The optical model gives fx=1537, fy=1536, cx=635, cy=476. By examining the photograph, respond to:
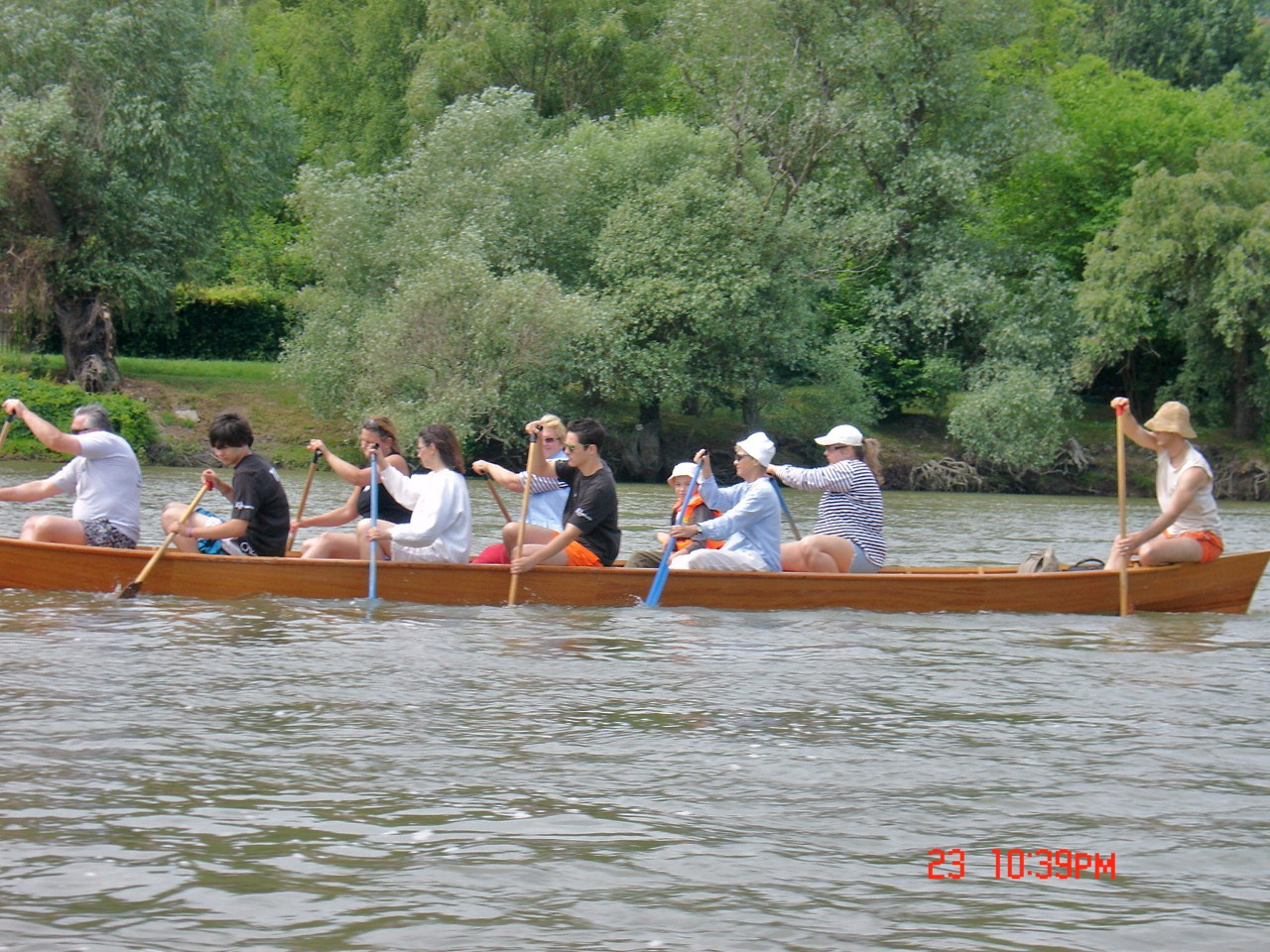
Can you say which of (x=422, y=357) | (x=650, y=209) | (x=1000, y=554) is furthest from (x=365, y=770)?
(x=650, y=209)

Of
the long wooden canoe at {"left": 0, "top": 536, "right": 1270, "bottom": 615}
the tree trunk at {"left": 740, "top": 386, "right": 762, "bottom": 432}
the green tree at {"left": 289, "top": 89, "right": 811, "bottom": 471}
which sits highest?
the green tree at {"left": 289, "top": 89, "right": 811, "bottom": 471}

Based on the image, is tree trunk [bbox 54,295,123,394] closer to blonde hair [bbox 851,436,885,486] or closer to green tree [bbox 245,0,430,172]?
green tree [bbox 245,0,430,172]

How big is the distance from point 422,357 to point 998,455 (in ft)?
39.7

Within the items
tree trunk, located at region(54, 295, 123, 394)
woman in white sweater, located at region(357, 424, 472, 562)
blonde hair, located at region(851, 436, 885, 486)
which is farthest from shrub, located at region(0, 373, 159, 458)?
blonde hair, located at region(851, 436, 885, 486)

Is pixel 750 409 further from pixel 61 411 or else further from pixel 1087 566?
pixel 1087 566

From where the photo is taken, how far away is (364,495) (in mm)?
10891

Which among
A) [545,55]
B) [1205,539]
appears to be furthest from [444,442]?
[545,55]

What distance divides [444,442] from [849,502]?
2880mm

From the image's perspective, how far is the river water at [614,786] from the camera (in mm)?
4379

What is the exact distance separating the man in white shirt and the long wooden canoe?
218mm

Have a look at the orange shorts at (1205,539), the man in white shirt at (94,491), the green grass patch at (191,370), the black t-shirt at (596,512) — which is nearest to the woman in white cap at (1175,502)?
the orange shorts at (1205,539)

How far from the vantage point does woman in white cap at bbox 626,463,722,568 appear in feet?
35.6

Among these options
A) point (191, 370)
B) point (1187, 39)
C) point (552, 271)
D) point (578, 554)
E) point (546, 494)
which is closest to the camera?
point (578, 554)

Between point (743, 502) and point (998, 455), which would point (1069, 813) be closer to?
point (743, 502)
